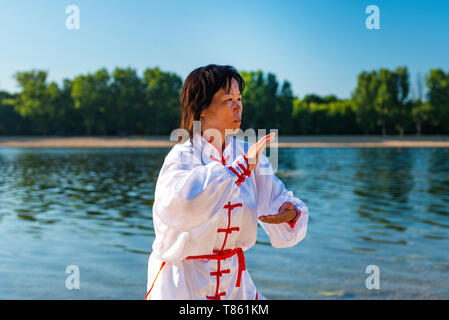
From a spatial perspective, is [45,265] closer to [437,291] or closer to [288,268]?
[288,268]

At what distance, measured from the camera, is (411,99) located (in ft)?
229

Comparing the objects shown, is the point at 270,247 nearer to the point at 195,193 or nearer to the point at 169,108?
the point at 195,193

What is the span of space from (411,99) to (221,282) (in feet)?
239

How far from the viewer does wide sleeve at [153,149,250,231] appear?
2125mm

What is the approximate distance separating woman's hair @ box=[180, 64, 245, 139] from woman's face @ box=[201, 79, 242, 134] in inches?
0.9

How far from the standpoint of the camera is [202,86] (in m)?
2.45

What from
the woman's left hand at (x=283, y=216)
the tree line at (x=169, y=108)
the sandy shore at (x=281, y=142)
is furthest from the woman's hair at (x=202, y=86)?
the tree line at (x=169, y=108)

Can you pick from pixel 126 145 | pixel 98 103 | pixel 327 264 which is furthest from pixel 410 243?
pixel 98 103

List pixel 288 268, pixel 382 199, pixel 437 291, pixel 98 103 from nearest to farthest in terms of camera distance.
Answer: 1. pixel 437 291
2. pixel 288 268
3. pixel 382 199
4. pixel 98 103

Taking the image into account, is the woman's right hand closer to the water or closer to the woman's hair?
the woman's hair

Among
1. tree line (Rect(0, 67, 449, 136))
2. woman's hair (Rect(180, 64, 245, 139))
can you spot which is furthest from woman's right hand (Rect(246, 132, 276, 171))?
tree line (Rect(0, 67, 449, 136))

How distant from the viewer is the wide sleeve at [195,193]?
2.12m

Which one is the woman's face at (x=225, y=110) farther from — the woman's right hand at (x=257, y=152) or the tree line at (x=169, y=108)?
the tree line at (x=169, y=108)

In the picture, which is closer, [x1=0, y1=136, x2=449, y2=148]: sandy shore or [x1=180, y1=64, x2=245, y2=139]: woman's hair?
[x1=180, y1=64, x2=245, y2=139]: woman's hair
